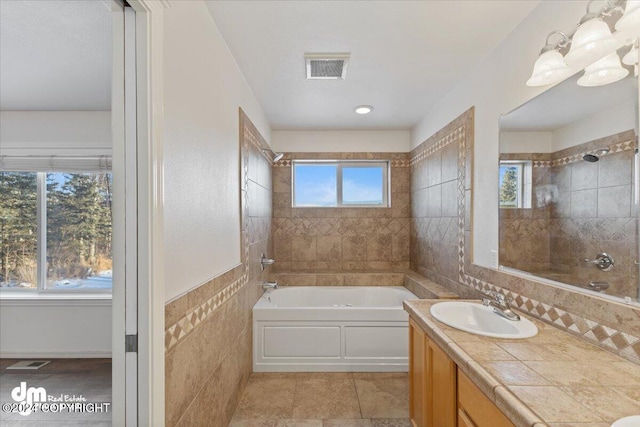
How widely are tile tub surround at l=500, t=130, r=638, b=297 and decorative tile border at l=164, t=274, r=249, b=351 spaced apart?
1.73 metres

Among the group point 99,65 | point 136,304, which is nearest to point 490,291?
point 136,304

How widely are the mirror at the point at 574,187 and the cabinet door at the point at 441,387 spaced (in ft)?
2.22

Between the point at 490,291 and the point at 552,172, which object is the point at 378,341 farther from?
the point at 552,172

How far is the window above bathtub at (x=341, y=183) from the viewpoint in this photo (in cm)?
404

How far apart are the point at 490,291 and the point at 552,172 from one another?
0.83 m

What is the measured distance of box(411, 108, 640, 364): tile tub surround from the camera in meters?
1.17

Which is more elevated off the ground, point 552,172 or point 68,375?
point 552,172

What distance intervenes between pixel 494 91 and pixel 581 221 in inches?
40.9

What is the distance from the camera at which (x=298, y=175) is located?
4.07 meters

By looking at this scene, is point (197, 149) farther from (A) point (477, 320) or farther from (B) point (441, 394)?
(A) point (477, 320)

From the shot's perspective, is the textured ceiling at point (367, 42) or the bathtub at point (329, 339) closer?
the textured ceiling at point (367, 42)

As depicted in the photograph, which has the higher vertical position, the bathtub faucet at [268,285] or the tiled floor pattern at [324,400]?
the bathtub faucet at [268,285]

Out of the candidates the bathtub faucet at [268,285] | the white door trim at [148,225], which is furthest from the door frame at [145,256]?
the bathtub faucet at [268,285]

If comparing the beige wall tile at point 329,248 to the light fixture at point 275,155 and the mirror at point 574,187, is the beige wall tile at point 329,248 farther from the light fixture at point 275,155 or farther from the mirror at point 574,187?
the mirror at point 574,187
